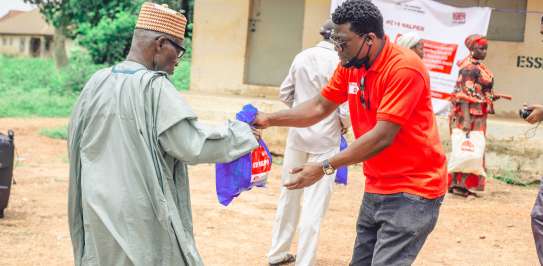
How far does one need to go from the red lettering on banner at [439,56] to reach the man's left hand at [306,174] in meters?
7.38

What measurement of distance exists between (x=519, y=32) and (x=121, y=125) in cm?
961

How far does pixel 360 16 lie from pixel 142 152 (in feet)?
4.03

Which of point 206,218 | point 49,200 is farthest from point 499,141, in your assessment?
point 49,200

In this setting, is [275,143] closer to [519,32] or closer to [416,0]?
[416,0]

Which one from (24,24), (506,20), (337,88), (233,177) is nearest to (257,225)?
(337,88)

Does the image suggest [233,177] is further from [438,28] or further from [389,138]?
[438,28]

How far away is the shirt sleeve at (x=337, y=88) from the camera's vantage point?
4.30 m

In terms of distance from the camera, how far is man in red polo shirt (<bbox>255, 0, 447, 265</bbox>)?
3.86 m

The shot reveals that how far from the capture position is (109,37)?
860 inches

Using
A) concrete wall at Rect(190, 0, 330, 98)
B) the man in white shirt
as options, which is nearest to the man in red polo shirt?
the man in white shirt

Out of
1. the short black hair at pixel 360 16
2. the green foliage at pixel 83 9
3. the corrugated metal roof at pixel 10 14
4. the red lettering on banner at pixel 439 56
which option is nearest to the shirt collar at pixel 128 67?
the short black hair at pixel 360 16

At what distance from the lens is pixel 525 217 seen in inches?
352

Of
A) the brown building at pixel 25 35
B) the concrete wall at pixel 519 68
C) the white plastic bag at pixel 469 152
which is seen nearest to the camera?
the white plastic bag at pixel 469 152

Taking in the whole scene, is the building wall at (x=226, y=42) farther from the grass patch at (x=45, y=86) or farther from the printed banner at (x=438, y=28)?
the grass patch at (x=45, y=86)
